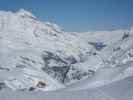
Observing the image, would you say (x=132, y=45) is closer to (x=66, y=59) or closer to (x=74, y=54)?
(x=66, y=59)

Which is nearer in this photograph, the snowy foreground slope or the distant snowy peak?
the snowy foreground slope

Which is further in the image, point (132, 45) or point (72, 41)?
point (72, 41)

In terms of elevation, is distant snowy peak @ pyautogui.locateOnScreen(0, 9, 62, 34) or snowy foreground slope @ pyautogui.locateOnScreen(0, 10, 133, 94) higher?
distant snowy peak @ pyautogui.locateOnScreen(0, 9, 62, 34)

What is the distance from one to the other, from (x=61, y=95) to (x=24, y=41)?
18938 millimetres

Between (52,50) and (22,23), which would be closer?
(52,50)

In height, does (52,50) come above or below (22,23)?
below

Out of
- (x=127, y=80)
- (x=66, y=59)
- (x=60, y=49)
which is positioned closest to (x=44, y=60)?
(x=66, y=59)

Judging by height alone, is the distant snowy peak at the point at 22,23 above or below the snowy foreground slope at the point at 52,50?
above

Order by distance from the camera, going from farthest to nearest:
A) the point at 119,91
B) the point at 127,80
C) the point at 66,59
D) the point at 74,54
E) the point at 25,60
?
the point at 74,54, the point at 66,59, the point at 25,60, the point at 127,80, the point at 119,91

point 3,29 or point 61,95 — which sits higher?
point 3,29

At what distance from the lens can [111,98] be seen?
8.21 ft

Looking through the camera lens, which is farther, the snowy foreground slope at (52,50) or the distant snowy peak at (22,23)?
the distant snowy peak at (22,23)

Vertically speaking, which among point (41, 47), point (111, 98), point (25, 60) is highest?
point (41, 47)

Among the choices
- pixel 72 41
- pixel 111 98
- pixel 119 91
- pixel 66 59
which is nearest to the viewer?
pixel 111 98
